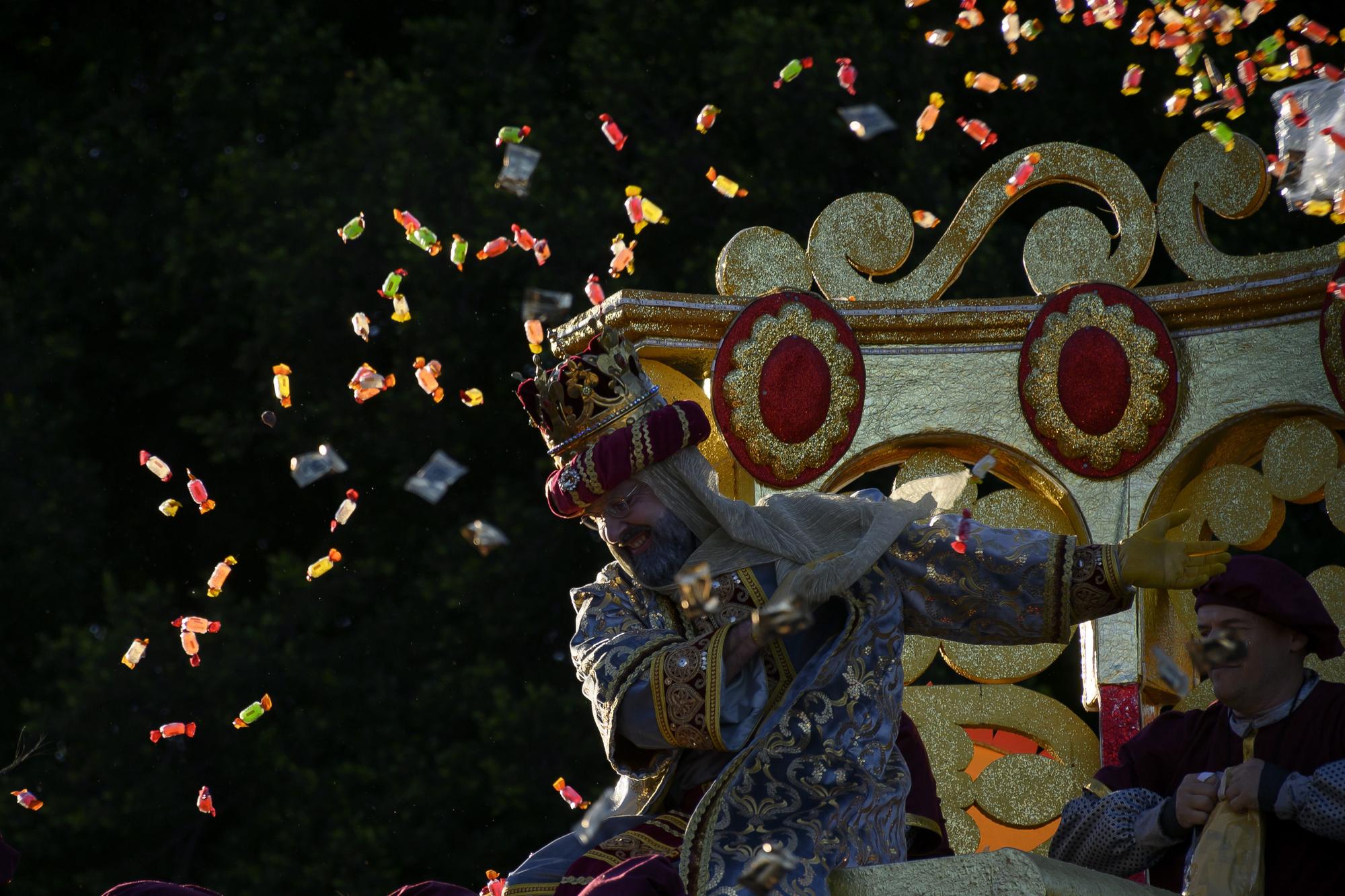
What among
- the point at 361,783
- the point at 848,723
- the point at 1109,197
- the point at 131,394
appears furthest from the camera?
the point at 131,394

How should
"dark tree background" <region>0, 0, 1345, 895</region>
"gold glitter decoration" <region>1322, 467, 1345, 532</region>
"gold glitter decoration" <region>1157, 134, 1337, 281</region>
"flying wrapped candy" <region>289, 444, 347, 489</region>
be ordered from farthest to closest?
1. "dark tree background" <region>0, 0, 1345, 895</region>
2. "flying wrapped candy" <region>289, 444, 347, 489</region>
3. "gold glitter decoration" <region>1157, 134, 1337, 281</region>
4. "gold glitter decoration" <region>1322, 467, 1345, 532</region>

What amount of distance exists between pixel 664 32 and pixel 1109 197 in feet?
17.3

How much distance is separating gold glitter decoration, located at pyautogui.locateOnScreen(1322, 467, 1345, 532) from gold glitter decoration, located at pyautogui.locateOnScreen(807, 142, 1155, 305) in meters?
0.78

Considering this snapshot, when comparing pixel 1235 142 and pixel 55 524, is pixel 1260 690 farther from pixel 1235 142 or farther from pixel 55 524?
pixel 55 524

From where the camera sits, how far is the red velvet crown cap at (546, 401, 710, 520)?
3.99 metres

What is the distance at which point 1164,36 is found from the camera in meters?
4.51

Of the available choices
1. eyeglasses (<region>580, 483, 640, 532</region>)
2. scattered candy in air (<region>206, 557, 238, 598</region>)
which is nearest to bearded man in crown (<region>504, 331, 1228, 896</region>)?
eyeglasses (<region>580, 483, 640, 532</region>)

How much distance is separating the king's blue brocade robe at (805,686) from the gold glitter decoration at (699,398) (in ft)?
2.75

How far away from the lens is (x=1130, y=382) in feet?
15.9

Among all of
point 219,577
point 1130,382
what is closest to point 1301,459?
point 1130,382

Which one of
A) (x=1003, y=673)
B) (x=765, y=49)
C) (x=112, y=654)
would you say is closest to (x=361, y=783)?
(x=112, y=654)

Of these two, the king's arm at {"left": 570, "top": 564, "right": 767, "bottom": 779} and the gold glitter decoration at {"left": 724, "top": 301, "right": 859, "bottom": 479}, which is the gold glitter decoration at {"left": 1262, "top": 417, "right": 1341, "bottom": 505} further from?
the king's arm at {"left": 570, "top": 564, "right": 767, "bottom": 779}

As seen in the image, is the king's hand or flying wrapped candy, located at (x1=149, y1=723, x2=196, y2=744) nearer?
the king's hand

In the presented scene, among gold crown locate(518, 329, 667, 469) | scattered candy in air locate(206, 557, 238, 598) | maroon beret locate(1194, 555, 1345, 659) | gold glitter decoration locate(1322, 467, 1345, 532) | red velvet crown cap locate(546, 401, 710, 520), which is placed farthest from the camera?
scattered candy in air locate(206, 557, 238, 598)
